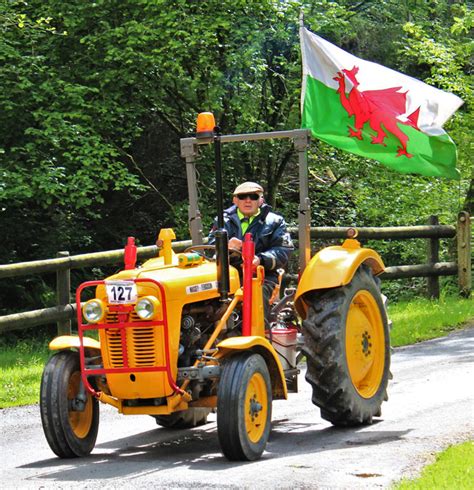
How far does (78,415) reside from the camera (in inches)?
313

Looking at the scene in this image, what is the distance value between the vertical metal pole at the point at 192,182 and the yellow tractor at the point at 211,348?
0.02m

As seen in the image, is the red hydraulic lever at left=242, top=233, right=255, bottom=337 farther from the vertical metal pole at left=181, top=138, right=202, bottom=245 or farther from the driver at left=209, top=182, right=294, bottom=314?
the vertical metal pole at left=181, top=138, right=202, bottom=245

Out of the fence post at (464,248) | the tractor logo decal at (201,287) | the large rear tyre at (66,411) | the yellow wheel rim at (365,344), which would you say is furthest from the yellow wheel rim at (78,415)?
the fence post at (464,248)

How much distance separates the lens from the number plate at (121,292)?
24.8ft

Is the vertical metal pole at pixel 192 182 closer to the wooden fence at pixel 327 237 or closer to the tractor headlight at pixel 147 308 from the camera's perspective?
the tractor headlight at pixel 147 308

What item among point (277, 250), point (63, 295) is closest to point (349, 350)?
point (277, 250)

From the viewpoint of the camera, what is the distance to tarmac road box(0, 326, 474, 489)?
6887mm

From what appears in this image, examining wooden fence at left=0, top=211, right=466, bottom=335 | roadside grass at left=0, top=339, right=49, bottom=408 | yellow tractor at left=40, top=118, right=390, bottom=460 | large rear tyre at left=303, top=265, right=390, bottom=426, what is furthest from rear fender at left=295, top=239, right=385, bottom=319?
wooden fence at left=0, top=211, right=466, bottom=335

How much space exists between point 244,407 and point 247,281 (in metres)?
0.98

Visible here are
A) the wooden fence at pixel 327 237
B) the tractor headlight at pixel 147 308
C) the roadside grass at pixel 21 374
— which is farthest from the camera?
the wooden fence at pixel 327 237

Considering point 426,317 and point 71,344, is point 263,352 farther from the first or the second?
point 426,317

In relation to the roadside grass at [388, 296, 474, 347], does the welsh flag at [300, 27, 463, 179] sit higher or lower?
higher

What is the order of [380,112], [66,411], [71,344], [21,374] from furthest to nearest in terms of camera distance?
[21,374] → [380,112] → [71,344] → [66,411]

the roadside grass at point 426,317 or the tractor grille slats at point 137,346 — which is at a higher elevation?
the tractor grille slats at point 137,346
